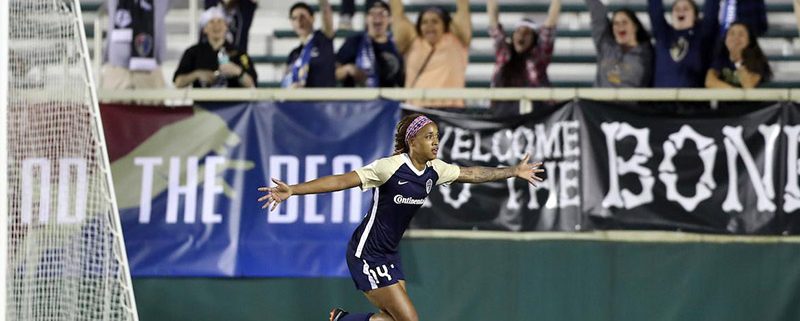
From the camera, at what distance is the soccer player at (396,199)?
385 inches

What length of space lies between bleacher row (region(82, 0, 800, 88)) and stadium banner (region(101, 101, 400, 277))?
2.59 metres

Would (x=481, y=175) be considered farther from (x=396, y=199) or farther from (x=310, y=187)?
(x=310, y=187)

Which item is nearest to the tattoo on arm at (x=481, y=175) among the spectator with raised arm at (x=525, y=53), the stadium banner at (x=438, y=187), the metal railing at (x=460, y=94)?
the stadium banner at (x=438, y=187)

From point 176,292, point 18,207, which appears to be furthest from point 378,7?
point 18,207

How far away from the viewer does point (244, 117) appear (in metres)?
13.0

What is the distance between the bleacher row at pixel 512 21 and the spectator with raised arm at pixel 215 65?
82.0 inches

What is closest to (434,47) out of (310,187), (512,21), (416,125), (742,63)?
(742,63)

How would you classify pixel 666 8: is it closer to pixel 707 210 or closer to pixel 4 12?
pixel 707 210

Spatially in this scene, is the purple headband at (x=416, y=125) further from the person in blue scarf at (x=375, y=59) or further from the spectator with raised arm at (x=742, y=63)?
the spectator with raised arm at (x=742, y=63)

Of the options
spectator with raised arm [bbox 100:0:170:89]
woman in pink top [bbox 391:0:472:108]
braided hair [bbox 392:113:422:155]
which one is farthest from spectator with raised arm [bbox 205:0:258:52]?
braided hair [bbox 392:113:422:155]

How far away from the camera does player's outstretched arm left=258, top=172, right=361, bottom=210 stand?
870cm

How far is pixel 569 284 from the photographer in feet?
41.3

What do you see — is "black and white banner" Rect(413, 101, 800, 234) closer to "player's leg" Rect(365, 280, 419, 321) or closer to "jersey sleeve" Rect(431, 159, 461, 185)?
"jersey sleeve" Rect(431, 159, 461, 185)

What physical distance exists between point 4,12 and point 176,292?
13.0 feet
